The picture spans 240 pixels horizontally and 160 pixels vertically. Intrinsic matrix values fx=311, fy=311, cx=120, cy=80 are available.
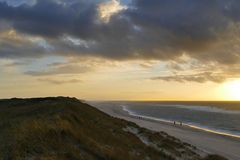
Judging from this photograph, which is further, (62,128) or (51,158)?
(62,128)

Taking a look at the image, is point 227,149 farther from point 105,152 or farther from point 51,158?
point 51,158

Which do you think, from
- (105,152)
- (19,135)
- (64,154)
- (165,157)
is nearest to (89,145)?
(105,152)

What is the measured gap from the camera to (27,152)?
15.9 metres

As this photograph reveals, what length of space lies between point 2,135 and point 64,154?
15.1 feet

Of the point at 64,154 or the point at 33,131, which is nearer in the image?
the point at 64,154

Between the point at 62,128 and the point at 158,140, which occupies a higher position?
the point at 62,128

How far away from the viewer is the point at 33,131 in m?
19.1

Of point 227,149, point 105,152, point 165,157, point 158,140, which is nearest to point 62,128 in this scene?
point 105,152

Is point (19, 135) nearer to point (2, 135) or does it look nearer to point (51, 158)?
point (2, 135)

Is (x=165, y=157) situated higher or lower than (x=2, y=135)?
lower

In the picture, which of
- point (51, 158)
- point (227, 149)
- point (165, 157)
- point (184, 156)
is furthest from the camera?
point (227, 149)

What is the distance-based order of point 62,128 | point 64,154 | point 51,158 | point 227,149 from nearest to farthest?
point 51,158, point 64,154, point 62,128, point 227,149

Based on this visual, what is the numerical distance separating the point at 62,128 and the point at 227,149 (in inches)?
1011

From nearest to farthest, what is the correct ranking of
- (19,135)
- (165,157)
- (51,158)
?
1. (51,158)
2. (19,135)
3. (165,157)
